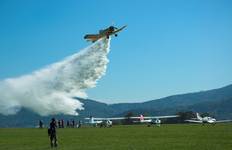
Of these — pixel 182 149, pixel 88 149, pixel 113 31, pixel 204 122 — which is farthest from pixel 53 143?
pixel 204 122

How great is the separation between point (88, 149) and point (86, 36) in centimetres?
5147

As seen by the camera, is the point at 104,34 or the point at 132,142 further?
the point at 104,34

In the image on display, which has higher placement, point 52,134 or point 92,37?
point 92,37

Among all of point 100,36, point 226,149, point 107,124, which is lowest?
point 226,149

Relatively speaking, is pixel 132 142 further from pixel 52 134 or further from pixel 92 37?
pixel 92 37

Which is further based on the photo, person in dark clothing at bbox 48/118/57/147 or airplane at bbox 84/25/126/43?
airplane at bbox 84/25/126/43

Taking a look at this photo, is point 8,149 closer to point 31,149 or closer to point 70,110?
point 31,149

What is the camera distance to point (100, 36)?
81938mm

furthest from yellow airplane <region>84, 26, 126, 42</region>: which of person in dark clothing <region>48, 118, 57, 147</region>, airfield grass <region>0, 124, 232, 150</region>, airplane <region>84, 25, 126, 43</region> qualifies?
person in dark clothing <region>48, 118, 57, 147</region>

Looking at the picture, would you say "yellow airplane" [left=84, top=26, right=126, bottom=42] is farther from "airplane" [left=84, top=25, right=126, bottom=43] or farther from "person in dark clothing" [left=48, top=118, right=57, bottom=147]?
"person in dark clothing" [left=48, top=118, right=57, bottom=147]

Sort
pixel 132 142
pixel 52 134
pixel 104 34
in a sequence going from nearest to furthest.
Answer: pixel 52 134
pixel 132 142
pixel 104 34

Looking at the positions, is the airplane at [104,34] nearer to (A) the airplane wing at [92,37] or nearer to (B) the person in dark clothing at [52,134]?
(A) the airplane wing at [92,37]

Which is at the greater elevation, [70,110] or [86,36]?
[86,36]

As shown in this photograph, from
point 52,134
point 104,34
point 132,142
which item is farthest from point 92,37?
point 132,142
